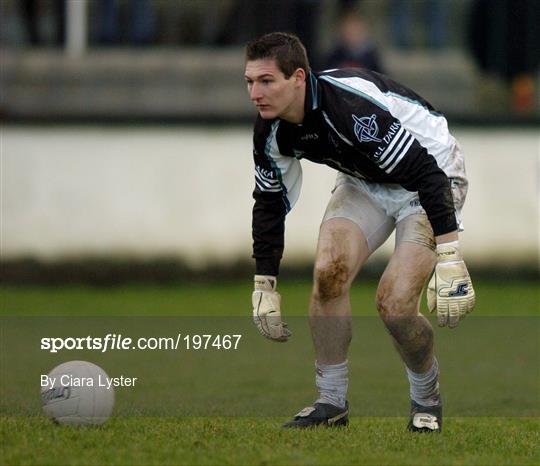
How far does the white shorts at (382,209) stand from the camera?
665cm

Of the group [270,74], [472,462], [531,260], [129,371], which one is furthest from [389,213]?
[531,260]

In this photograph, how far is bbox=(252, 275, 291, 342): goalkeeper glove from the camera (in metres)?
6.77

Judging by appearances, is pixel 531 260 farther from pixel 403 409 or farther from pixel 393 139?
pixel 393 139

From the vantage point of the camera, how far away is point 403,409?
761 cm

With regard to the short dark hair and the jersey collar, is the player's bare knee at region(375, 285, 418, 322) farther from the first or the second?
the short dark hair

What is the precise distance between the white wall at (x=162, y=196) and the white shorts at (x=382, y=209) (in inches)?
261

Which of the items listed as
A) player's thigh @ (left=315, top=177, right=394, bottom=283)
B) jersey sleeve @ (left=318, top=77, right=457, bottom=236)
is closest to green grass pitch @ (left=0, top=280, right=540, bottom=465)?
player's thigh @ (left=315, top=177, right=394, bottom=283)

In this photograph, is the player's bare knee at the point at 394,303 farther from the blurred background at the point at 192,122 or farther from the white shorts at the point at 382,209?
the blurred background at the point at 192,122

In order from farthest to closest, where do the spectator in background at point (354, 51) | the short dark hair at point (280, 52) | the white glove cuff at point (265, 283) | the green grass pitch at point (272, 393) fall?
the spectator in background at point (354, 51) → the white glove cuff at point (265, 283) → the short dark hair at point (280, 52) → the green grass pitch at point (272, 393)

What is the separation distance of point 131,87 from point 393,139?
8.55m

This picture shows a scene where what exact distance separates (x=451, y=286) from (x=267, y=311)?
3.47 feet

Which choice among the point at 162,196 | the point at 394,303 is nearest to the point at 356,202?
the point at 394,303

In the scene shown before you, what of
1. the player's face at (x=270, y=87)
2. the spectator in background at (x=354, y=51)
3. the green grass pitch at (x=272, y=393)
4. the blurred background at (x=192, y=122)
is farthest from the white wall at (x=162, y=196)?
the player's face at (x=270, y=87)

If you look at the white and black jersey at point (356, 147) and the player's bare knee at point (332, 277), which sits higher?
the white and black jersey at point (356, 147)
